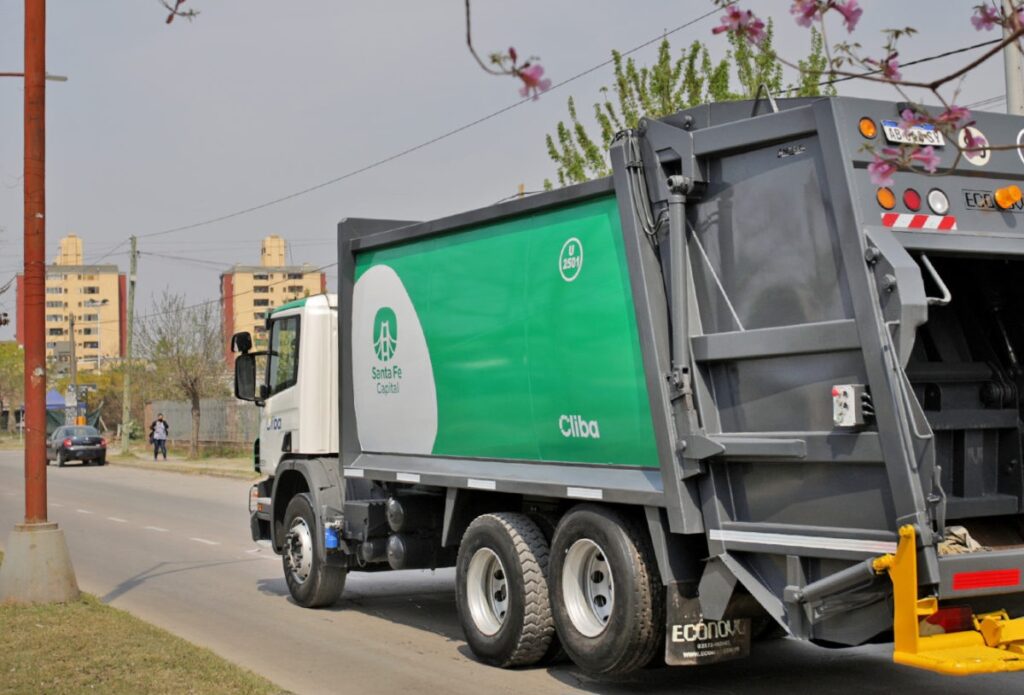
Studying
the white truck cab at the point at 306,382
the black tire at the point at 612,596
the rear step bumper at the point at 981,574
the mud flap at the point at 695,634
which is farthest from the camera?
the white truck cab at the point at 306,382

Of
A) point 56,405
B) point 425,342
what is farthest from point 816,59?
point 56,405

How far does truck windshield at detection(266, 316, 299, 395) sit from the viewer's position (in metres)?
12.0

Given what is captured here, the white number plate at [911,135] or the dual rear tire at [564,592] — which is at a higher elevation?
the white number plate at [911,135]

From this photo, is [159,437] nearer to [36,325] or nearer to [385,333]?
[36,325]

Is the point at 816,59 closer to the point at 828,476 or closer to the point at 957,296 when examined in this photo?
the point at 957,296

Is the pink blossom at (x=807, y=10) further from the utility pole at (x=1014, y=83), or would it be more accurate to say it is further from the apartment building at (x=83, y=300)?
the apartment building at (x=83, y=300)

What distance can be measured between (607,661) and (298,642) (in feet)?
10.4

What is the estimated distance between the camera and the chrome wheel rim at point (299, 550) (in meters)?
11.6

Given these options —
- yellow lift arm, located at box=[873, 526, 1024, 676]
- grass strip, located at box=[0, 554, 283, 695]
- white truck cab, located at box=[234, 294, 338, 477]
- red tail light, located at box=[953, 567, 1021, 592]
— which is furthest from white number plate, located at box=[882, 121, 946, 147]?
white truck cab, located at box=[234, 294, 338, 477]

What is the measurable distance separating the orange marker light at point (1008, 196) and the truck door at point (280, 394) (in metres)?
6.68

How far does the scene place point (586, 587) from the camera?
820 centimetres

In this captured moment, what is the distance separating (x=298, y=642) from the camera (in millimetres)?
10086

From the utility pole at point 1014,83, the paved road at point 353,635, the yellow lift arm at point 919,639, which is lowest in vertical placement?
the paved road at point 353,635

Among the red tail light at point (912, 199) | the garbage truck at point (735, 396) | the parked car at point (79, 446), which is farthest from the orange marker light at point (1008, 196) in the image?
the parked car at point (79, 446)
